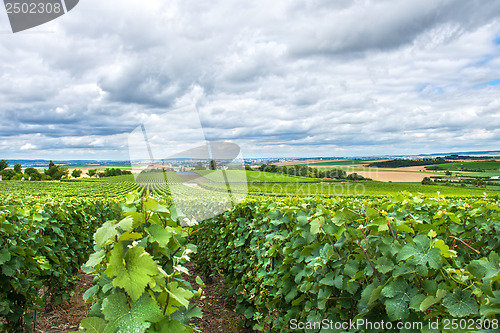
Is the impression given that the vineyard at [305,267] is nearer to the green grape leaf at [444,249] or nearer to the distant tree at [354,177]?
the green grape leaf at [444,249]

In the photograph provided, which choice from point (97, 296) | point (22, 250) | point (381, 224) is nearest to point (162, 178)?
point (22, 250)

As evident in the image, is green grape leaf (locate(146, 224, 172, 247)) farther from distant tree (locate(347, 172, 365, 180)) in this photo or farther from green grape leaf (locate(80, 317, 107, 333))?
distant tree (locate(347, 172, 365, 180))

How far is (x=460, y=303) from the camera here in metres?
1.40

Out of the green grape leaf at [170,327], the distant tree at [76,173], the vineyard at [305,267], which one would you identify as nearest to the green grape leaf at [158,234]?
the vineyard at [305,267]

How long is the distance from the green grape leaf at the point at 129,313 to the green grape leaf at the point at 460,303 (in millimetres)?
1293

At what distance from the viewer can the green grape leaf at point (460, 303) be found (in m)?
1.36

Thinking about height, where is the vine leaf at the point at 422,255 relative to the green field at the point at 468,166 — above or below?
above

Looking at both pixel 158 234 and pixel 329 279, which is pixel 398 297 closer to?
pixel 329 279

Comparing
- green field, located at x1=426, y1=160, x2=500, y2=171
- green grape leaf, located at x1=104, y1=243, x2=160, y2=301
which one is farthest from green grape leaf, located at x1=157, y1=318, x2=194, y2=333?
green field, located at x1=426, y1=160, x2=500, y2=171

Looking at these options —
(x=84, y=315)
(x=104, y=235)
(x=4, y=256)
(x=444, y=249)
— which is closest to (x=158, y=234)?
(x=104, y=235)

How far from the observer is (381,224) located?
1.89 metres

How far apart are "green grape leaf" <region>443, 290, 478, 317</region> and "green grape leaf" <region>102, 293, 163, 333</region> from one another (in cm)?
129

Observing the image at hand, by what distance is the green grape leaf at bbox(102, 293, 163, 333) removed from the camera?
1.22m

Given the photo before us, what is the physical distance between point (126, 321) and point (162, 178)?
3.58 metres
